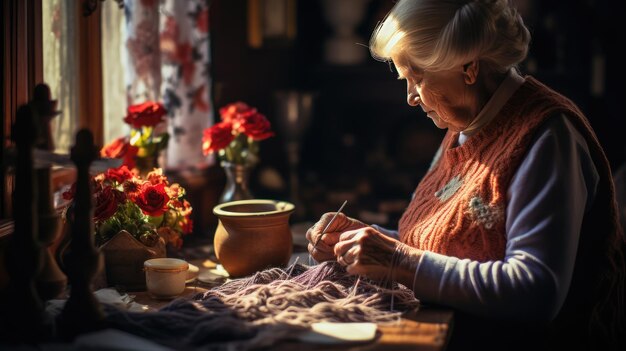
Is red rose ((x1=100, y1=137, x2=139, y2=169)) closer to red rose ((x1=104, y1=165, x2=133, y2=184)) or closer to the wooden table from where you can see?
red rose ((x1=104, y1=165, x2=133, y2=184))

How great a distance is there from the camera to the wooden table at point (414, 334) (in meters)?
1.20

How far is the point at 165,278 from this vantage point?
5.03 ft

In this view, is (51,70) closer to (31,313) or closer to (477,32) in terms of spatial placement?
(31,313)

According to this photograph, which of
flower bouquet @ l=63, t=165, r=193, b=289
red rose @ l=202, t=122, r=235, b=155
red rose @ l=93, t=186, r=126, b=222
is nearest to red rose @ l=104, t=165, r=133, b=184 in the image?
flower bouquet @ l=63, t=165, r=193, b=289

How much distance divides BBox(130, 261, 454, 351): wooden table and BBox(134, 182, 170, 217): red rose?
23.2 inches

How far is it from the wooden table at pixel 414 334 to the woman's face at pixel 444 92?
0.41 metres

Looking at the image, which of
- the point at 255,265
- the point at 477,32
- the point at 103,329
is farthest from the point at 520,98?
the point at 103,329

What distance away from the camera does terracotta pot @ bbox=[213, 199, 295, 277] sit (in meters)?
1.67

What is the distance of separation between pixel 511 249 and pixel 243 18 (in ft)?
10.7

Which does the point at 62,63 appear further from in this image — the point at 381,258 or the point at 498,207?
the point at 498,207

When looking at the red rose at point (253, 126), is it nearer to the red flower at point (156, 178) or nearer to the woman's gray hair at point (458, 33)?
the red flower at point (156, 178)

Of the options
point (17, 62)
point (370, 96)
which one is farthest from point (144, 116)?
point (370, 96)

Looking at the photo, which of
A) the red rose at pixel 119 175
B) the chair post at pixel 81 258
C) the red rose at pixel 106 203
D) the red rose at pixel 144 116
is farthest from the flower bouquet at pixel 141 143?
the chair post at pixel 81 258

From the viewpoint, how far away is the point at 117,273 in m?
1.61
